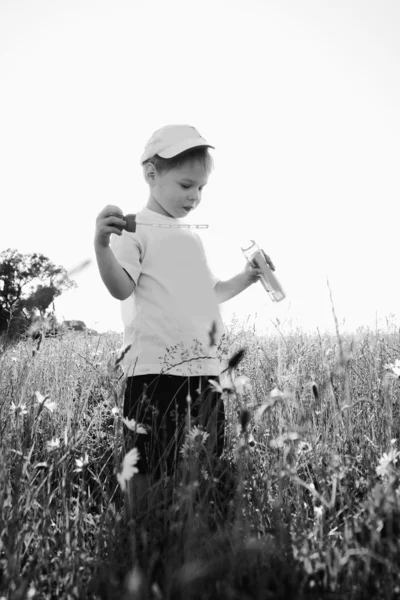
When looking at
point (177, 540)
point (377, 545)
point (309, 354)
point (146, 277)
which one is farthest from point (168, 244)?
point (309, 354)

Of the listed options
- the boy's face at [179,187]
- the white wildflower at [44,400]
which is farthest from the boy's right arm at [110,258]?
the white wildflower at [44,400]

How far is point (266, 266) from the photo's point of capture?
8.09 ft

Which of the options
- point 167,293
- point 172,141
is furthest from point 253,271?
point 172,141

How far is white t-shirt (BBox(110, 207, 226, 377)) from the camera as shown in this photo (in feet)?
7.32

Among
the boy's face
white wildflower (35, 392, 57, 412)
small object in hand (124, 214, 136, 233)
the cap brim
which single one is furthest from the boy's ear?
white wildflower (35, 392, 57, 412)

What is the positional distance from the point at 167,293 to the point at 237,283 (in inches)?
18.6

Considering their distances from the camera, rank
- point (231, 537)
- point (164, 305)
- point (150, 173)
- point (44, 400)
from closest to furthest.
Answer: point (231, 537) < point (44, 400) < point (164, 305) < point (150, 173)

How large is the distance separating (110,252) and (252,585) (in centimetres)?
136

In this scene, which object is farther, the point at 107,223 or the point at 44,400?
the point at 107,223

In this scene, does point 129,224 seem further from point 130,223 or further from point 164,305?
point 164,305

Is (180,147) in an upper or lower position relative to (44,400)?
upper

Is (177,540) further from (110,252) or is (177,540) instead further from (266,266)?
(266,266)

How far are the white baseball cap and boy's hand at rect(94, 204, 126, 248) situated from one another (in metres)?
0.47

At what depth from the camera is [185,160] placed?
236 cm
